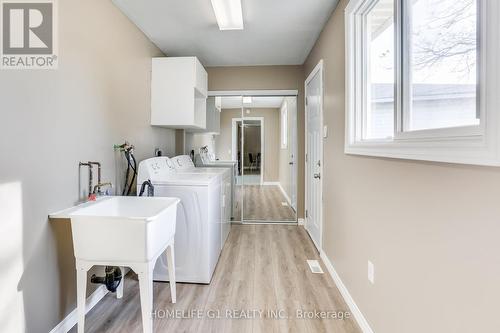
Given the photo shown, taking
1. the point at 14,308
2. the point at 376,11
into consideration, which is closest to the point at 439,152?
the point at 376,11

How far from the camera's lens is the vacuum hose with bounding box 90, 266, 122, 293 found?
6.24 ft

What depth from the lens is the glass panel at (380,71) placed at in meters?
1.63

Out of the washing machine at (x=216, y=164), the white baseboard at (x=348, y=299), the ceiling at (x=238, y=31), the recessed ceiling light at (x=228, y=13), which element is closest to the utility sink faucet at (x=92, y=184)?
the ceiling at (x=238, y=31)

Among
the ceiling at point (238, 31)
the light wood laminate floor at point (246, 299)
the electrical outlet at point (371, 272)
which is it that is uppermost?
the ceiling at point (238, 31)

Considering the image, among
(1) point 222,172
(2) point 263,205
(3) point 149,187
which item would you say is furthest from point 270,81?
(3) point 149,187

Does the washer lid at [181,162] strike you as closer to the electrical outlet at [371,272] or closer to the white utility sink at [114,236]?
the white utility sink at [114,236]

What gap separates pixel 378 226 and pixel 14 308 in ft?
6.69

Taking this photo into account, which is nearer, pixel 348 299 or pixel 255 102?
pixel 348 299

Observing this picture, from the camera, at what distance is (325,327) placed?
175 cm

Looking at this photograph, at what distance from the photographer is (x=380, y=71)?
177 cm

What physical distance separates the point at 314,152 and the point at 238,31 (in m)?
1.69

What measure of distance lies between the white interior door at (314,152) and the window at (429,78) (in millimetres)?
967

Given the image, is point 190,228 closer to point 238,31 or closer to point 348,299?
point 348,299

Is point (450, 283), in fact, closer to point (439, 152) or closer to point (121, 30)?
point (439, 152)
